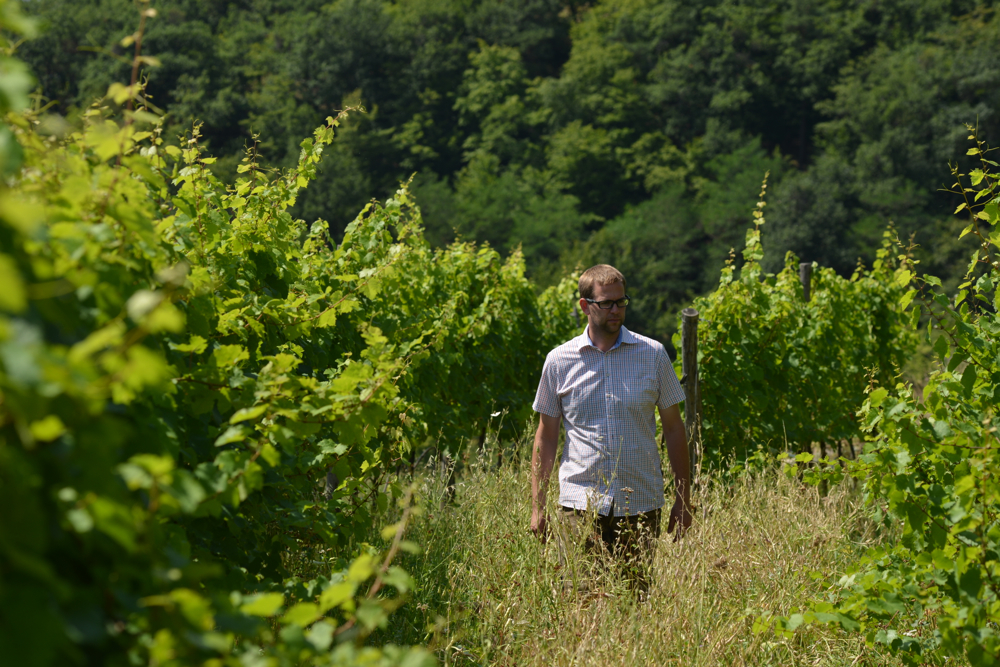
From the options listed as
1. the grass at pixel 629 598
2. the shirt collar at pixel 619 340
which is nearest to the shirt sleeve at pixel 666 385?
the shirt collar at pixel 619 340

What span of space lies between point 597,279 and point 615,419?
0.54 m

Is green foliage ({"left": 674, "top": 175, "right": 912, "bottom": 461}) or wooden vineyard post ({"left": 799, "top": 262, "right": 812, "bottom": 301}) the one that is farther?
wooden vineyard post ({"left": 799, "top": 262, "right": 812, "bottom": 301})

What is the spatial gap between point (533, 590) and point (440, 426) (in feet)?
7.94

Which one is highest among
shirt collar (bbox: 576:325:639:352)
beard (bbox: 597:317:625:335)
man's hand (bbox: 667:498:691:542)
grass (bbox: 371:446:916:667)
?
beard (bbox: 597:317:625:335)

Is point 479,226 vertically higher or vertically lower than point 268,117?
lower

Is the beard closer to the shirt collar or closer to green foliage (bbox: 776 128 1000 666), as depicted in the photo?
the shirt collar

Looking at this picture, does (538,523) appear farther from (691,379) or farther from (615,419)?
(691,379)

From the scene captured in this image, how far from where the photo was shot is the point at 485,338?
6.08 meters

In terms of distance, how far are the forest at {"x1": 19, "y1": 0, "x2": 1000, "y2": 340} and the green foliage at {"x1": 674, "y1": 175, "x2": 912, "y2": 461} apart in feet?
105

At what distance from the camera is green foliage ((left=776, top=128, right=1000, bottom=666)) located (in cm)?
200

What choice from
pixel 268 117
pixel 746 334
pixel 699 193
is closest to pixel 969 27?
pixel 699 193

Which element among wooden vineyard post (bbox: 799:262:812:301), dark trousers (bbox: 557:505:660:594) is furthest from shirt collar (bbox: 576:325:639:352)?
wooden vineyard post (bbox: 799:262:812:301)

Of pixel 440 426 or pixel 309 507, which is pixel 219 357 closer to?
pixel 309 507

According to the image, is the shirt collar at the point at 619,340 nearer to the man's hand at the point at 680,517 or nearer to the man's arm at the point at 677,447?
the man's arm at the point at 677,447
